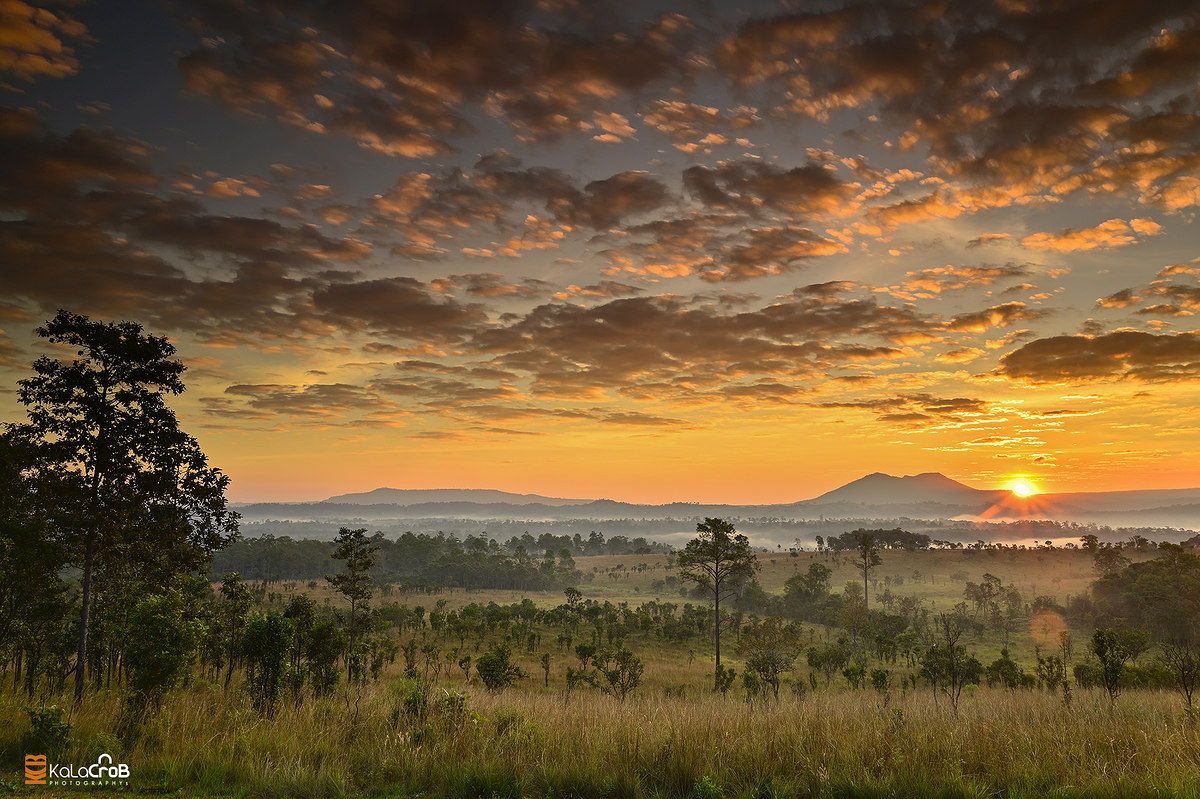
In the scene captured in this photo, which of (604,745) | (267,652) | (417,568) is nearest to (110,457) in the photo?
(267,652)

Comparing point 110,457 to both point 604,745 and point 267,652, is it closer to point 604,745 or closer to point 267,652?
point 267,652

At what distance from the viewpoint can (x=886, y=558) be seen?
556ft

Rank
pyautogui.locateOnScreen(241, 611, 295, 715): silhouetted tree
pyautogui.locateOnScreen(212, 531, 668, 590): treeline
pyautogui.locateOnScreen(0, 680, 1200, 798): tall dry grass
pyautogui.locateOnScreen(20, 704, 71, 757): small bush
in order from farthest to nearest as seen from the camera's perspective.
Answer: pyautogui.locateOnScreen(212, 531, 668, 590): treeline → pyautogui.locateOnScreen(241, 611, 295, 715): silhouetted tree → pyautogui.locateOnScreen(20, 704, 71, 757): small bush → pyautogui.locateOnScreen(0, 680, 1200, 798): tall dry grass

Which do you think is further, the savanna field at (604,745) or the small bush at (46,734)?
the small bush at (46,734)

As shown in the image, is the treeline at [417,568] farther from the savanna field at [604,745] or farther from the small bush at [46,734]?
the small bush at [46,734]

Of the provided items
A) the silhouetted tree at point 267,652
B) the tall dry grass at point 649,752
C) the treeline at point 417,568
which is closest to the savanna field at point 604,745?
the tall dry grass at point 649,752

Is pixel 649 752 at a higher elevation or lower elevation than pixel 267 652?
lower

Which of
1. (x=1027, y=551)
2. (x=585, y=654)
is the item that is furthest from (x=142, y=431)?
(x=1027, y=551)

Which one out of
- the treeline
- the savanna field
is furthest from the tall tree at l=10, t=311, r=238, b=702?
the treeline

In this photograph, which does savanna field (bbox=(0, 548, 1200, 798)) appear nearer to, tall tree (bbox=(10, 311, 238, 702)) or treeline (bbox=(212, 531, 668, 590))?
tall tree (bbox=(10, 311, 238, 702))

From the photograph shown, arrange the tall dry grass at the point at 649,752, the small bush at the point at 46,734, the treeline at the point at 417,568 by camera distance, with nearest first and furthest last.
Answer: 1. the tall dry grass at the point at 649,752
2. the small bush at the point at 46,734
3. the treeline at the point at 417,568

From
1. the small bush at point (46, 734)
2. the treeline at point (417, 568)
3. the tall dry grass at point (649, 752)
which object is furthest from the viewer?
the treeline at point (417, 568)

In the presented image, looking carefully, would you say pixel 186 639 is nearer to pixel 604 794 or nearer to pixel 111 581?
pixel 604 794

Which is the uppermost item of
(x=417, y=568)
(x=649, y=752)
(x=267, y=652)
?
(x=267, y=652)
